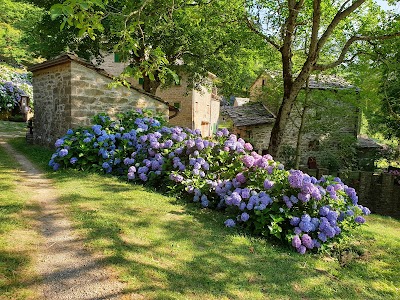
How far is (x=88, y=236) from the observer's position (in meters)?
4.04

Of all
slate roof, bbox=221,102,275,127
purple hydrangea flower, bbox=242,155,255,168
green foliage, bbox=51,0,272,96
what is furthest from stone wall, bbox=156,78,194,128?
purple hydrangea flower, bbox=242,155,255,168

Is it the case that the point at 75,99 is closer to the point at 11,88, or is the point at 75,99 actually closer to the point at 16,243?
the point at 16,243

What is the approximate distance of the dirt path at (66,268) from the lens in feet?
→ 9.70

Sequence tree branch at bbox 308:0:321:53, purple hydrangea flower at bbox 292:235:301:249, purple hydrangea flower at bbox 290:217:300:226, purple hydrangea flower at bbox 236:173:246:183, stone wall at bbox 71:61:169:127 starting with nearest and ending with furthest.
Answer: purple hydrangea flower at bbox 292:235:301:249, purple hydrangea flower at bbox 290:217:300:226, purple hydrangea flower at bbox 236:173:246:183, stone wall at bbox 71:61:169:127, tree branch at bbox 308:0:321:53

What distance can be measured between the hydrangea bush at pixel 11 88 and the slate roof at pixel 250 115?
1384cm

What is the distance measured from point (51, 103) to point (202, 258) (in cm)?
817

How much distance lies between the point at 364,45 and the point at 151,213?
10560 millimetres

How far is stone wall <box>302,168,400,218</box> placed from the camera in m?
12.2

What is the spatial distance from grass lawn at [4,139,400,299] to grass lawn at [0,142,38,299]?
0.59m

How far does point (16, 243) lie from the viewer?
3.69m

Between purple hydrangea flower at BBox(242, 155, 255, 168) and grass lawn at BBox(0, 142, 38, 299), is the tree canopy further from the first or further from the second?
grass lawn at BBox(0, 142, 38, 299)

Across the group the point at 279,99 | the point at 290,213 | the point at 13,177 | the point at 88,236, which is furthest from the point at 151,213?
the point at 279,99

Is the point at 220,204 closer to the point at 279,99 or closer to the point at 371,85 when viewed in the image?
the point at 371,85

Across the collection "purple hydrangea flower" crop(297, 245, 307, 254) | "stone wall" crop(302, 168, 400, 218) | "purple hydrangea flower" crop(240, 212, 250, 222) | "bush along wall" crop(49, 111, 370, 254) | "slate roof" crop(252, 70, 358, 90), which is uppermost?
"slate roof" crop(252, 70, 358, 90)
